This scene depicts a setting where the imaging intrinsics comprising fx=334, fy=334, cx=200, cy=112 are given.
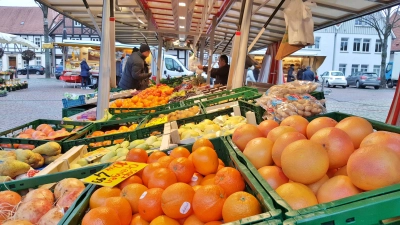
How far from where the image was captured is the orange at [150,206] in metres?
1.33

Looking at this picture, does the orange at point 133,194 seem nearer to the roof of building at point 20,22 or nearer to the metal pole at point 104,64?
the metal pole at point 104,64

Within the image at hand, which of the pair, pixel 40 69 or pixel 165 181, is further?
pixel 40 69

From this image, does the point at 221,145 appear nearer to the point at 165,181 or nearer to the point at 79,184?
the point at 165,181

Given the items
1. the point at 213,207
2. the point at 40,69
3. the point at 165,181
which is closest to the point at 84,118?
the point at 165,181

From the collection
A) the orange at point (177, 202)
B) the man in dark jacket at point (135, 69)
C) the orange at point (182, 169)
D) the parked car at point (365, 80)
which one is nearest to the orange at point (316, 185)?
the orange at point (177, 202)

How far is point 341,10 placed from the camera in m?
5.77

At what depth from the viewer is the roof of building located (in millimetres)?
46844

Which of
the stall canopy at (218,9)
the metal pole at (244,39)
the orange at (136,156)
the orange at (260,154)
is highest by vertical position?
the stall canopy at (218,9)

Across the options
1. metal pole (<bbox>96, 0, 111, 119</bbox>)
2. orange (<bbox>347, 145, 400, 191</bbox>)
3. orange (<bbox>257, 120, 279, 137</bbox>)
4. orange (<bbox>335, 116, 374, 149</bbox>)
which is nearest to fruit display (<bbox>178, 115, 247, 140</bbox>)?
orange (<bbox>257, 120, 279, 137</bbox>)

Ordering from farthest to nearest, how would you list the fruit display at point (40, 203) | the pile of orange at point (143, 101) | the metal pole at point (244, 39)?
the pile of orange at point (143, 101) < the metal pole at point (244, 39) < the fruit display at point (40, 203)

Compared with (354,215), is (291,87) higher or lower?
higher

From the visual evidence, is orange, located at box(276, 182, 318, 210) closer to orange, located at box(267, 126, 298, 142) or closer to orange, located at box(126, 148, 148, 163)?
orange, located at box(267, 126, 298, 142)

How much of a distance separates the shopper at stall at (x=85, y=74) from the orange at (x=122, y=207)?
18.8 meters

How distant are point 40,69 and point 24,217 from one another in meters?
46.2
